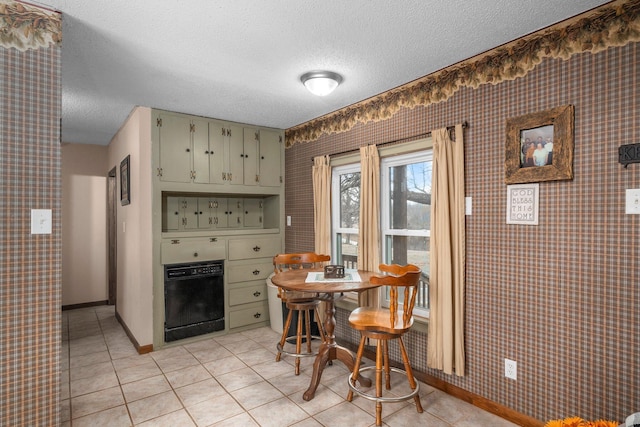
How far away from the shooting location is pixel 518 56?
2.34m

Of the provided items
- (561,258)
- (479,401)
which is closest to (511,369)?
(479,401)

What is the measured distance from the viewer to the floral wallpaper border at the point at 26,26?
1.95 metres

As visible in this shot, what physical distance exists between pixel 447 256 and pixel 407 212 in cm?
75

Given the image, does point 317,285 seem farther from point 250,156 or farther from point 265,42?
point 250,156

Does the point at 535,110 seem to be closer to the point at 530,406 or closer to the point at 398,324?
the point at 398,324

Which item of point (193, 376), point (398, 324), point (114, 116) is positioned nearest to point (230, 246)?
point (193, 376)

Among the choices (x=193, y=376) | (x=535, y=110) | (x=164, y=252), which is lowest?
(x=193, y=376)

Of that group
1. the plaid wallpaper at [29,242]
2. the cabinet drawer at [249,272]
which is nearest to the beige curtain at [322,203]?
the cabinet drawer at [249,272]

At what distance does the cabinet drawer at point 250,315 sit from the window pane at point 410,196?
2048 mm

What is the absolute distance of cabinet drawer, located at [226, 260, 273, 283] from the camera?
420 centimetres

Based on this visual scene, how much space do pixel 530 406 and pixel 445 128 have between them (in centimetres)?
203

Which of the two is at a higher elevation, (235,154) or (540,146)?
(235,154)

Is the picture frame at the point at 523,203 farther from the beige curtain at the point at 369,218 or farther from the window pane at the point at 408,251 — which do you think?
the beige curtain at the point at 369,218

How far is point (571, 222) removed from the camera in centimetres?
212
